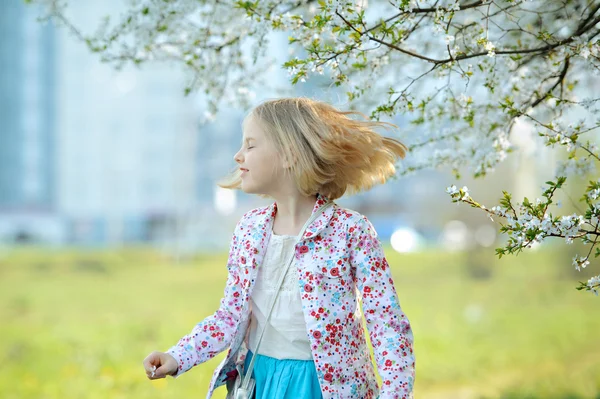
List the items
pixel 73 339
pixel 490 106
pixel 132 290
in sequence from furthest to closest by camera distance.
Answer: pixel 132 290
pixel 73 339
pixel 490 106

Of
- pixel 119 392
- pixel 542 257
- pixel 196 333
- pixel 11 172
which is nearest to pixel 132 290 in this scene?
pixel 119 392

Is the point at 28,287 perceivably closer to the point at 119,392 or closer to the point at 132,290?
the point at 132,290

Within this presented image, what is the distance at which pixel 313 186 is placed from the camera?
5.83ft

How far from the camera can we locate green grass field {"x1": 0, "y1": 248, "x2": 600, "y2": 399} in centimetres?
675

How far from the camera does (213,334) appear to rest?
173 centimetres

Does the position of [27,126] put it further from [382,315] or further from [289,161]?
[382,315]

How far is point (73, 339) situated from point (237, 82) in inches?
255

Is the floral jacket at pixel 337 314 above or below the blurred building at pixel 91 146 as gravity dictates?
below

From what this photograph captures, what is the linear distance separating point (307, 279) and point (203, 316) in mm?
8108

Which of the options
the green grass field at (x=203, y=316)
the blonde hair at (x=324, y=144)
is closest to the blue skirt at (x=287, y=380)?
the blonde hair at (x=324, y=144)

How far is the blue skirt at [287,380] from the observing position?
5.42ft

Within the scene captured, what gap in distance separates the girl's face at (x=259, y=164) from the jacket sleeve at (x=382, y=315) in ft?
0.77

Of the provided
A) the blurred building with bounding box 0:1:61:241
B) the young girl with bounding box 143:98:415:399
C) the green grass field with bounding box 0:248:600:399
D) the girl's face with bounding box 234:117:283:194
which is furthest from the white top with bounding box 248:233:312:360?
the blurred building with bounding box 0:1:61:241

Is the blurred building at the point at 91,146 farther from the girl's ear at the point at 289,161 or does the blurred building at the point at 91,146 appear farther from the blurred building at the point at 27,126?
the girl's ear at the point at 289,161
